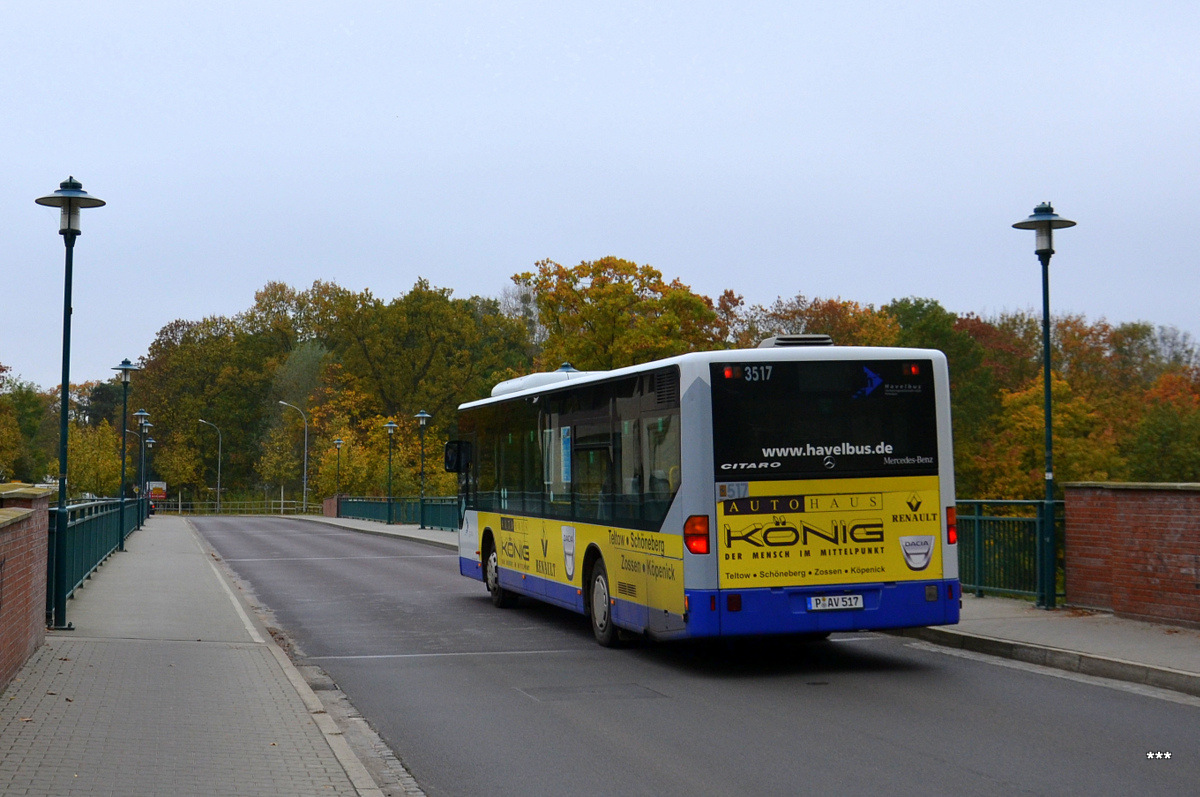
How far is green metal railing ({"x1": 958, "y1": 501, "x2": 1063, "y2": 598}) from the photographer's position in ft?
48.4

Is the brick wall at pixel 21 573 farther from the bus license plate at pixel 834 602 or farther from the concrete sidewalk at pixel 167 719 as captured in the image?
the bus license plate at pixel 834 602

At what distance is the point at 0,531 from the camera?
8.68 metres

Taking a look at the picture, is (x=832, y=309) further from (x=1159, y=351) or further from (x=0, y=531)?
(x=0, y=531)

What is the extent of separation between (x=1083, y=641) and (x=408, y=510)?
44280mm

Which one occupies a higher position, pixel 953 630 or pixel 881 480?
pixel 881 480

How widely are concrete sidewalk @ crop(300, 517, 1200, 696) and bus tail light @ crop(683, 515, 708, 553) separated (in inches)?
127

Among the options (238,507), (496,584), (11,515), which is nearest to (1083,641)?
(496,584)

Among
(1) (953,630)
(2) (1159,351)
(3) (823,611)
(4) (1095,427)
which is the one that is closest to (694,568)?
(3) (823,611)

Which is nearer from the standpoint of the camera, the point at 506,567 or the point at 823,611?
the point at 823,611

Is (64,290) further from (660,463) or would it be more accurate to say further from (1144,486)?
(1144,486)

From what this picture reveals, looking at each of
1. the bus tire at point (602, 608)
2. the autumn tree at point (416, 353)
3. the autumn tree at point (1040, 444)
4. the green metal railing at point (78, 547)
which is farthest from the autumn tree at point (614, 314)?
the bus tire at point (602, 608)

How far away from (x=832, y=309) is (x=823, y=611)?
2317 inches

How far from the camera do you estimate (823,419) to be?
11.0 meters

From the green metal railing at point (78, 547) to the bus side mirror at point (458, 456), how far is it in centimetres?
513
